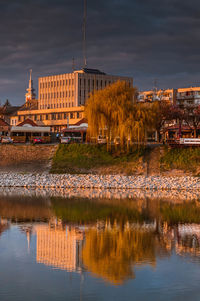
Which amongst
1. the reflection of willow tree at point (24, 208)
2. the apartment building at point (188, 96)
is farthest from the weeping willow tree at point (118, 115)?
the apartment building at point (188, 96)

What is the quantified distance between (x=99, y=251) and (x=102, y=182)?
119ft

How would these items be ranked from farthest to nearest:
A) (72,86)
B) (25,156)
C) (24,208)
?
(72,86), (25,156), (24,208)

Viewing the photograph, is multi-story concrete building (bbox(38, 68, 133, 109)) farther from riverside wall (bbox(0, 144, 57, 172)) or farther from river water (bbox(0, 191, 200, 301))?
river water (bbox(0, 191, 200, 301))

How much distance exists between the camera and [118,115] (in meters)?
68.1

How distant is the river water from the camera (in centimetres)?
1766

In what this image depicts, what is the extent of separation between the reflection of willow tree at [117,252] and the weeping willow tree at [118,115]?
127ft

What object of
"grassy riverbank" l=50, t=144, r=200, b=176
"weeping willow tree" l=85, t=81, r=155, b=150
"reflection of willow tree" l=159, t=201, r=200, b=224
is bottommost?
"reflection of willow tree" l=159, t=201, r=200, b=224

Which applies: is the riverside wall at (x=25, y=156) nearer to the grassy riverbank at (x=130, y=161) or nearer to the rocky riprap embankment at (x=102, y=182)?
the grassy riverbank at (x=130, y=161)

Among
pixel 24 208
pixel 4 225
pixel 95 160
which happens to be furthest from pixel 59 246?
pixel 95 160

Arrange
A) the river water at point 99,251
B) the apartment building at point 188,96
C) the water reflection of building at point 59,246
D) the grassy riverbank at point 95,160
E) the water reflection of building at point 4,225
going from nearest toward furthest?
the river water at point 99,251, the water reflection of building at point 59,246, the water reflection of building at point 4,225, the grassy riverbank at point 95,160, the apartment building at point 188,96

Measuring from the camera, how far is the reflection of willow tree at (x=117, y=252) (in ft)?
65.8

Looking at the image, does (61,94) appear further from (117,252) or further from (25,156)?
(117,252)

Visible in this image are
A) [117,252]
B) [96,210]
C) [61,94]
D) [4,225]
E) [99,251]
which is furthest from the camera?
[61,94]

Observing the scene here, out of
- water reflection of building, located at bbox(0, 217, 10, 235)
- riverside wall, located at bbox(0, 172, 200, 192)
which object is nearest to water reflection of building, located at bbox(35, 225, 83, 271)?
water reflection of building, located at bbox(0, 217, 10, 235)
